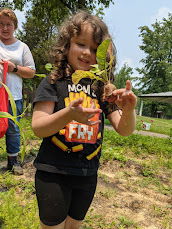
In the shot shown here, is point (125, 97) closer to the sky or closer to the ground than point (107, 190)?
closer to the sky

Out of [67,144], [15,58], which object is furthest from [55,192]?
[15,58]

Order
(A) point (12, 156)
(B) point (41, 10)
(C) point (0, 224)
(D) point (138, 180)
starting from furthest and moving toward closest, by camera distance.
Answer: (B) point (41, 10)
(D) point (138, 180)
(A) point (12, 156)
(C) point (0, 224)

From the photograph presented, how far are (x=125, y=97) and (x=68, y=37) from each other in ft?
1.57

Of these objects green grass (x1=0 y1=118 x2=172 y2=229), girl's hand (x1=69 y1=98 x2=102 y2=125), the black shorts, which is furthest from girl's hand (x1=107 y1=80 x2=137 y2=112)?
green grass (x1=0 y1=118 x2=172 y2=229)

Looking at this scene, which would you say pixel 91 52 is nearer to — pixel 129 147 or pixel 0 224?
pixel 0 224

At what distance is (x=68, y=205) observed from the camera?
3.97ft

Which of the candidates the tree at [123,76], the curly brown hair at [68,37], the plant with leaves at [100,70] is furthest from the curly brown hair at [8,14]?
the tree at [123,76]

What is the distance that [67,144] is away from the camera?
115 centimetres

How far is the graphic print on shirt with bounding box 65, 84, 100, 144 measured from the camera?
46.0 inches

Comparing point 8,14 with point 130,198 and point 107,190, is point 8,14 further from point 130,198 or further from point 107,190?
point 130,198

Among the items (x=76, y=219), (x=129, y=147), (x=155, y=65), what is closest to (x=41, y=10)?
(x=129, y=147)

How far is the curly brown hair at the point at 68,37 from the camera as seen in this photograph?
1.21 metres

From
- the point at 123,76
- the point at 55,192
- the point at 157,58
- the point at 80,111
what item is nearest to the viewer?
the point at 80,111

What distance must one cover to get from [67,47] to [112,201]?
1669mm
